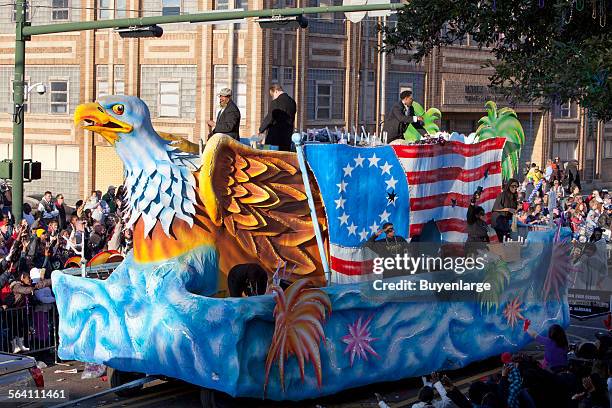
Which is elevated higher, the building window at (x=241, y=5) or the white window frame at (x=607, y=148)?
the building window at (x=241, y=5)

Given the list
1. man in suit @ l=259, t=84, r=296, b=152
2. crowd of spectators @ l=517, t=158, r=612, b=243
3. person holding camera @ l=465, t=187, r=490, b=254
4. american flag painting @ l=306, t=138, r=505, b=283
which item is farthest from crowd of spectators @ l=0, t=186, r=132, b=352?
crowd of spectators @ l=517, t=158, r=612, b=243

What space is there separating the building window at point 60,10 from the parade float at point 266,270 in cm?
2704

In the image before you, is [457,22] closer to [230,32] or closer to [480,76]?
[230,32]

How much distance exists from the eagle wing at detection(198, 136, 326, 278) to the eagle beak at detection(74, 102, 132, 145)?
3.51ft

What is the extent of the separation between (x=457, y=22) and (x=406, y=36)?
1.28 metres

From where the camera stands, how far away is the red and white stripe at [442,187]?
14.7m

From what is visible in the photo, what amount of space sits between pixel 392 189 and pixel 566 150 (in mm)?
38450

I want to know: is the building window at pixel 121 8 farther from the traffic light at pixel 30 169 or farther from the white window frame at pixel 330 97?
the traffic light at pixel 30 169

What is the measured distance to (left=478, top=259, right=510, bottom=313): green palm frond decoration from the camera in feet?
53.7

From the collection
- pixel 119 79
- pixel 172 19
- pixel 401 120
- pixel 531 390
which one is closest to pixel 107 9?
pixel 119 79

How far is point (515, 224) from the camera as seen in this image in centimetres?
1836

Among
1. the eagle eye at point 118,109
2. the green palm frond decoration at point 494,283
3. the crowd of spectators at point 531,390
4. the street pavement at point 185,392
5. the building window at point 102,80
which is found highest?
the building window at point 102,80

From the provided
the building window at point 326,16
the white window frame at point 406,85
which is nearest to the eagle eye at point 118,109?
the building window at point 326,16

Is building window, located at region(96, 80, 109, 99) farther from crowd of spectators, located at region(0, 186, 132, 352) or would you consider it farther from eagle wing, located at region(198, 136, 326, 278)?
eagle wing, located at region(198, 136, 326, 278)
